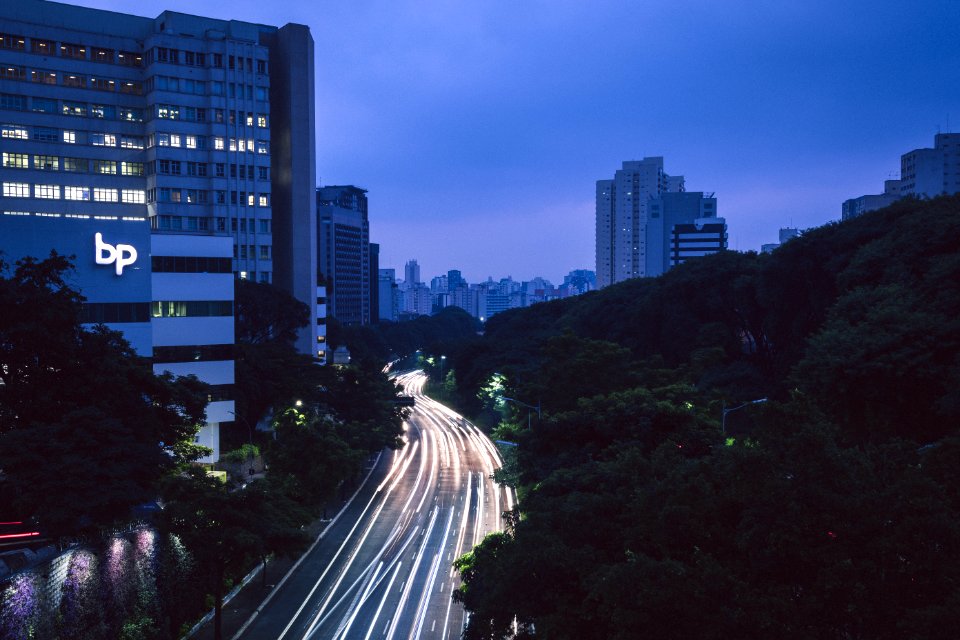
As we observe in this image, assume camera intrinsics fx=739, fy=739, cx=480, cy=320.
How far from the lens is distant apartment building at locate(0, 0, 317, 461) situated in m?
74.7

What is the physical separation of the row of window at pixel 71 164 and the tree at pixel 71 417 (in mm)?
58498

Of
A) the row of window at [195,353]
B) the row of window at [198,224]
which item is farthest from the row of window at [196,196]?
the row of window at [195,353]

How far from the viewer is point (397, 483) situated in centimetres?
5588

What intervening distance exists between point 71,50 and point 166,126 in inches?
498

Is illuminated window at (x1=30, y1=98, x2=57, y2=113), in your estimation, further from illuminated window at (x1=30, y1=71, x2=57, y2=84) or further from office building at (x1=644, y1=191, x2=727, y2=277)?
office building at (x1=644, y1=191, x2=727, y2=277)

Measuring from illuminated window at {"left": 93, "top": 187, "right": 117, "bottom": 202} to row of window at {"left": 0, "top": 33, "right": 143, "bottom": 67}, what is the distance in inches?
524

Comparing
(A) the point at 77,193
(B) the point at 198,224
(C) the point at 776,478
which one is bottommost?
(C) the point at 776,478

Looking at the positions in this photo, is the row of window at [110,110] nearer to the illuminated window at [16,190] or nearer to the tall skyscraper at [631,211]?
the illuminated window at [16,190]

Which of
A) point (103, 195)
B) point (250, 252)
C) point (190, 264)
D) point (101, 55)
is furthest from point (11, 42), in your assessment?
point (190, 264)

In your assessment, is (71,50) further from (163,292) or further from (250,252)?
(163,292)

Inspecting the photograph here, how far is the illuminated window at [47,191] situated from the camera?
75.7m

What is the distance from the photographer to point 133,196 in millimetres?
79250

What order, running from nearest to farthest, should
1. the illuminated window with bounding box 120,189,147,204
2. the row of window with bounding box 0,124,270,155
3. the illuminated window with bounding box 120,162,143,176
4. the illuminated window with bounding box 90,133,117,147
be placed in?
1. the row of window with bounding box 0,124,270,155
2. the illuminated window with bounding box 90,133,117,147
3. the illuminated window with bounding box 120,162,143,176
4. the illuminated window with bounding box 120,189,147,204

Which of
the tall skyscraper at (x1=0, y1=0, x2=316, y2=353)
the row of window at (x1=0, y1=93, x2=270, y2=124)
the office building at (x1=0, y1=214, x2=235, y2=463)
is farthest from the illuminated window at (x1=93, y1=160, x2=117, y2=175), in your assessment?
the office building at (x1=0, y1=214, x2=235, y2=463)
